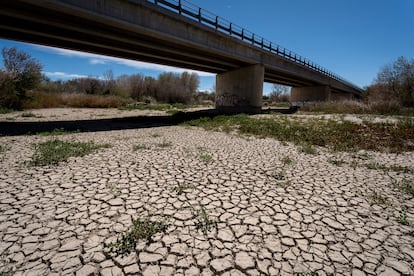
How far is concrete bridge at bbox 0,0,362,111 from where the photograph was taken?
9688 millimetres

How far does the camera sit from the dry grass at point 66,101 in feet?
68.1

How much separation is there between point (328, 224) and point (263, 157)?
10.9ft

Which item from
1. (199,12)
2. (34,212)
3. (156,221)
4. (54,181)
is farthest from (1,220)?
(199,12)

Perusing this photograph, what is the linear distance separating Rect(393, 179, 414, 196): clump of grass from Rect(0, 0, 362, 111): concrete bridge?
13.6 metres

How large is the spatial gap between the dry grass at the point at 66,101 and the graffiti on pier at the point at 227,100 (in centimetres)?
1628

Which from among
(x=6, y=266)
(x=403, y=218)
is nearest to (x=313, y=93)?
(x=403, y=218)

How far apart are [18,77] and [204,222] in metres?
24.9

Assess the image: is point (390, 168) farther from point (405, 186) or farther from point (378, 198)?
point (378, 198)

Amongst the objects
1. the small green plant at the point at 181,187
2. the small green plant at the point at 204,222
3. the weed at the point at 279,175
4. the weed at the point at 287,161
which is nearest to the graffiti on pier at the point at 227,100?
the weed at the point at 287,161

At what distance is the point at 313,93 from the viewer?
1554 inches

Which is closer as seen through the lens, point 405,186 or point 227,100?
point 405,186

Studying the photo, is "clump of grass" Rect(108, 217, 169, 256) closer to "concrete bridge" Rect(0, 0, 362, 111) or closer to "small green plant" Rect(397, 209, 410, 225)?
"small green plant" Rect(397, 209, 410, 225)

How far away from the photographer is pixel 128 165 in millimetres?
5066

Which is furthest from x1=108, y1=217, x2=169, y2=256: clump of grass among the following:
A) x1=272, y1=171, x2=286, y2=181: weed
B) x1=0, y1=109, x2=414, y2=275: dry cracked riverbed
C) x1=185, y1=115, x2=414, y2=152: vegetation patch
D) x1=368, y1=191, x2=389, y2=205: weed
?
x1=185, y1=115, x2=414, y2=152: vegetation patch
